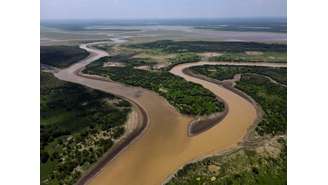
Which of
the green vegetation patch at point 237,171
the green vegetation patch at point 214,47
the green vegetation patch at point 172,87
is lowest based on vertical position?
the green vegetation patch at point 237,171

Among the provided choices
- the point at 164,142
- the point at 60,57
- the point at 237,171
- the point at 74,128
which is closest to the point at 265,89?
the point at 164,142

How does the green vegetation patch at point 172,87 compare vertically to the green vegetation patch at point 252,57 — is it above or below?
below

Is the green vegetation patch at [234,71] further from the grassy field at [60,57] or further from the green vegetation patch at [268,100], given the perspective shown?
the grassy field at [60,57]

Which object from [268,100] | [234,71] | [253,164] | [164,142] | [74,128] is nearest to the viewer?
[253,164]

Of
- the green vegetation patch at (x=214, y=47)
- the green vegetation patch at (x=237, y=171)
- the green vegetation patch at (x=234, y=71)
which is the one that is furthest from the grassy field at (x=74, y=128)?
the green vegetation patch at (x=214, y=47)

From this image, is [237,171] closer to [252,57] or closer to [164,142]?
[164,142]

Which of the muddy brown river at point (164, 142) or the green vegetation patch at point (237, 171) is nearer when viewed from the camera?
the green vegetation patch at point (237, 171)

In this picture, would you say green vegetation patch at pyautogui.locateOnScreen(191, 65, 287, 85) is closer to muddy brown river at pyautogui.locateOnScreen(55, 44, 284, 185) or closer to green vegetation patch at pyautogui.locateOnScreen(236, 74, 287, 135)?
green vegetation patch at pyautogui.locateOnScreen(236, 74, 287, 135)
